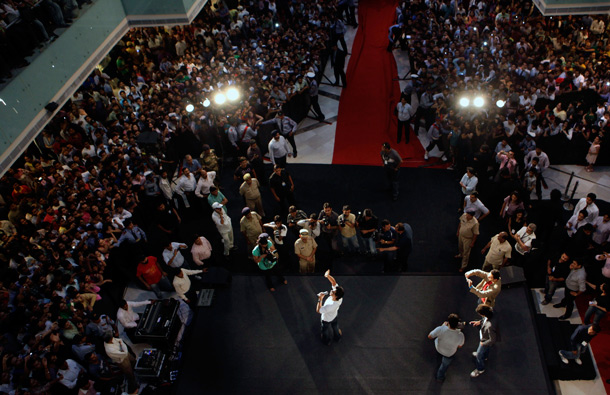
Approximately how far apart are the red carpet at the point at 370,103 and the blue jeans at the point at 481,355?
6.46 metres

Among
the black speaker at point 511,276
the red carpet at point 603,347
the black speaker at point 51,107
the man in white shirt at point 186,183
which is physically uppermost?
the black speaker at point 51,107

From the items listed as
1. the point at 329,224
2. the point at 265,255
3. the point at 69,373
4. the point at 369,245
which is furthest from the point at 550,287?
the point at 69,373

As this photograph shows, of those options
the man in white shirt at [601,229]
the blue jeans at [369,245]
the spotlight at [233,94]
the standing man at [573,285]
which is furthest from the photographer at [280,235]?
the man in white shirt at [601,229]

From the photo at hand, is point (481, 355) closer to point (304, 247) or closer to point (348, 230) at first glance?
point (348, 230)

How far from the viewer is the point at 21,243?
9.16 m

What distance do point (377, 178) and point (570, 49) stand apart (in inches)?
322

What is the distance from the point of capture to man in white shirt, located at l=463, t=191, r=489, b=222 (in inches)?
353

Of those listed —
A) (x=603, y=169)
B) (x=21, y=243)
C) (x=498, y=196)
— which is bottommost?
(x=603, y=169)

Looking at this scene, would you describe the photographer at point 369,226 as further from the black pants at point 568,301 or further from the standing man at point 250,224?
the black pants at point 568,301

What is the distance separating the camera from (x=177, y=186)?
35.2ft

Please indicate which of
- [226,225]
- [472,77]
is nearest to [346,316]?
[226,225]

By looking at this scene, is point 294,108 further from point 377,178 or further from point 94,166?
point 94,166

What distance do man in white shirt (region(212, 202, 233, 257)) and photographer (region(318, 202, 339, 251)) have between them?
187 cm

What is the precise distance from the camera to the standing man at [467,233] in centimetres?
852
